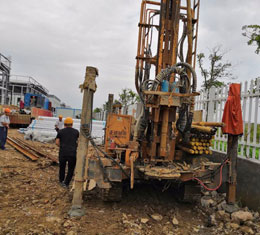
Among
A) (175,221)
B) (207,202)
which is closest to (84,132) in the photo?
(175,221)

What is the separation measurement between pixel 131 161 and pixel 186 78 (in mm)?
1739

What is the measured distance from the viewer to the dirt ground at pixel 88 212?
3402 mm

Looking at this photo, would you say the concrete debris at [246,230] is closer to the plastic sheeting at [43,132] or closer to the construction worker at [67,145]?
the construction worker at [67,145]

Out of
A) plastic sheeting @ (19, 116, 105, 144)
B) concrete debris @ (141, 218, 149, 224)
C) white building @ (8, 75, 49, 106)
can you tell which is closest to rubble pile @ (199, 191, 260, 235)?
concrete debris @ (141, 218, 149, 224)

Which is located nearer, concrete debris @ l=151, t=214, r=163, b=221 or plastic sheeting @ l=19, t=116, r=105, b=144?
concrete debris @ l=151, t=214, r=163, b=221

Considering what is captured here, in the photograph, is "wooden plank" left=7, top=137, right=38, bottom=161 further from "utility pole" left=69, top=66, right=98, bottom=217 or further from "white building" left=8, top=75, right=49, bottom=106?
"white building" left=8, top=75, right=49, bottom=106

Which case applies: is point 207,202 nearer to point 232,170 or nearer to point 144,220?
point 232,170

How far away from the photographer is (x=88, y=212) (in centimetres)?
393

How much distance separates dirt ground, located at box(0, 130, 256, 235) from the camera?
340cm

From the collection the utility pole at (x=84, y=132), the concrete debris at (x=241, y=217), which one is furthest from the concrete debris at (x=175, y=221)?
the utility pole at (x=84, y=132)

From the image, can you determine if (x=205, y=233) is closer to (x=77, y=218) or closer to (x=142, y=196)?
(x=142, y=196)

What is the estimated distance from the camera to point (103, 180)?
3951 millimetres

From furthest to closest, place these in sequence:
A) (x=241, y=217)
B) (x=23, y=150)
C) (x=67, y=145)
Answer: (x=23, y=150) → (x=67, y=145) → (x=241, y=217)

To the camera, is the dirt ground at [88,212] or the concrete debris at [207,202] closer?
the dirt ground at [88,212]
